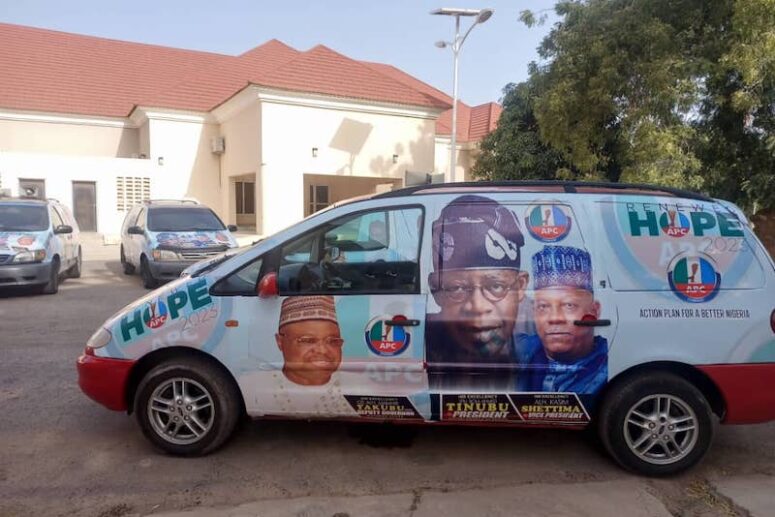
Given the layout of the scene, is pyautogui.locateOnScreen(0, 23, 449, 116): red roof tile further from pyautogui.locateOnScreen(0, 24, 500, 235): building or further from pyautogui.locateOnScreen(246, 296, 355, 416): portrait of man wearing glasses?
pyautogui.locateOnScreen(246, 296, 355, 416): portrait of man wearing glasses

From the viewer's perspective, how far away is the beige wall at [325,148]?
18547 mm

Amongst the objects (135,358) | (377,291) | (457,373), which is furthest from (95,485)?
(457,373)

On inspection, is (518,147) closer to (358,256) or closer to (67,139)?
(358,256)

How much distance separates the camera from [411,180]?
1195cm

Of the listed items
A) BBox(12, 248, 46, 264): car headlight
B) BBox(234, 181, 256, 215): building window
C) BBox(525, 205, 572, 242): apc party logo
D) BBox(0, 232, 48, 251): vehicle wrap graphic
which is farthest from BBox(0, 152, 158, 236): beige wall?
BBox(525, 205, 572, 242): apc party logo

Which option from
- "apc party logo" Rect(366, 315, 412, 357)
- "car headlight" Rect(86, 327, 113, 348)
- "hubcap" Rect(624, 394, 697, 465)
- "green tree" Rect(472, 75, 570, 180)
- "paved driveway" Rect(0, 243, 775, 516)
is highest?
"green tree" Rect(472, 75, 570, 180)

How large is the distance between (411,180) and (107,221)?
47.9ft

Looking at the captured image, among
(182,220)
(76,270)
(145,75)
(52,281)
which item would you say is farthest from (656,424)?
(145,75)

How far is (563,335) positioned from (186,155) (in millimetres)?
21441

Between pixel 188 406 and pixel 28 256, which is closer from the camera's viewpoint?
pixel 188 406

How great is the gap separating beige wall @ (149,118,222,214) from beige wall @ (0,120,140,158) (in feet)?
9.78

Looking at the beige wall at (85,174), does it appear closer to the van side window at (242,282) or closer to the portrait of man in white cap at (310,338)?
the van side window at (242,282)

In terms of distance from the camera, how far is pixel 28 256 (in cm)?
938

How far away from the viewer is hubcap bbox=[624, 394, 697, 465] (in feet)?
11.7
